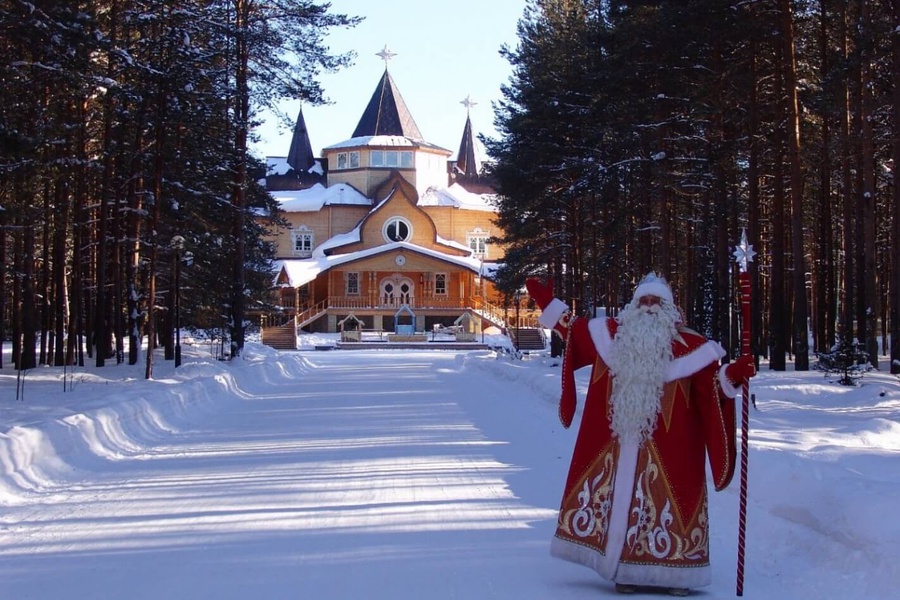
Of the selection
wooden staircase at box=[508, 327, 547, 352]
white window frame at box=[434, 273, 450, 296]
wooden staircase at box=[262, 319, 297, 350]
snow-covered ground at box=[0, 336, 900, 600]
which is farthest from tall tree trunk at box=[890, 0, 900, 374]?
white window frame at box=[434, 273, 450, 296]

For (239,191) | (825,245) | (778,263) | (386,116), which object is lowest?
(778,263)

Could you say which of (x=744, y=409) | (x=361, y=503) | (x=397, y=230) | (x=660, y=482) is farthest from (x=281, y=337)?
(x=660, y=482)

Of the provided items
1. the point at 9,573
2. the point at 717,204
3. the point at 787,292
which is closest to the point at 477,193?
the point at 787,292

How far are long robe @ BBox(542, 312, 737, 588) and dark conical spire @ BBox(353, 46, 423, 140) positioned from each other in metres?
72.9

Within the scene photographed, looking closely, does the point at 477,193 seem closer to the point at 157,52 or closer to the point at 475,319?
the point at 475,319

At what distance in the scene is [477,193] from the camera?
80.4 metres

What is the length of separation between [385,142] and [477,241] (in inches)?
403

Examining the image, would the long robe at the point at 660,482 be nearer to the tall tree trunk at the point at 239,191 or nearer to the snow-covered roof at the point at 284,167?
the tall tree trunk at the point at 239,191

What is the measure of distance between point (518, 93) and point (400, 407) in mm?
20218

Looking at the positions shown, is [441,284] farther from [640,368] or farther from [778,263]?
[640,368]

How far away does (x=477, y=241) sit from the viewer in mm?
76500

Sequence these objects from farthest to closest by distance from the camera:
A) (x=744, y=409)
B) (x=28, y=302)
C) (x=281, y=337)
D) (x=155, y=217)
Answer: (x=281, y=337) < (x=155, y=217) < (x=28, y=302) < (x=744, y=409)

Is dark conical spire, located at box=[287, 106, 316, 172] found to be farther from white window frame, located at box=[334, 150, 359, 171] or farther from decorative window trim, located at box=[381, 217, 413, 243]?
decorative window trim, located at box=[381, 217, 413, 243]

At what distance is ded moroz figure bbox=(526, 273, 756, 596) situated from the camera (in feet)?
17.9
